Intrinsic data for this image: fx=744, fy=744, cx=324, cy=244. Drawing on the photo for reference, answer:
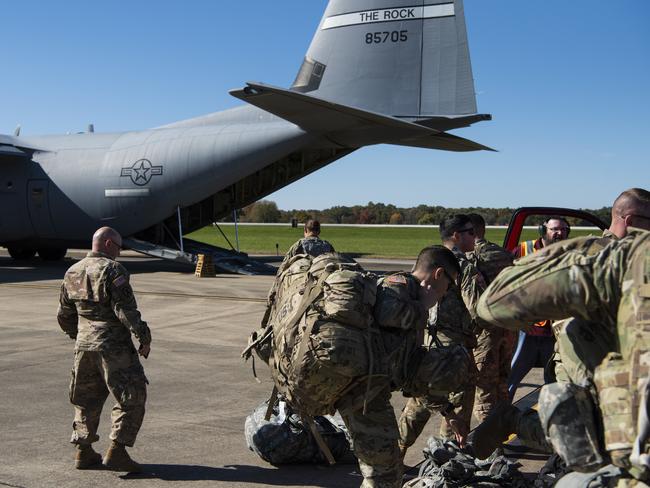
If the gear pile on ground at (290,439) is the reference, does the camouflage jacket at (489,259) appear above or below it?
above

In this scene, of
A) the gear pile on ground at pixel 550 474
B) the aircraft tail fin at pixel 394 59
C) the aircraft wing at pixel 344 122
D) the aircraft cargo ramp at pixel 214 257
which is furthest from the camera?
the aircraft cargo ramp at pixel 214 257

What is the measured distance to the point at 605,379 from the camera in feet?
9.29

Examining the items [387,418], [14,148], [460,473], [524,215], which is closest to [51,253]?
[14,148]

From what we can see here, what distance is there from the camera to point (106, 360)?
5805 mm

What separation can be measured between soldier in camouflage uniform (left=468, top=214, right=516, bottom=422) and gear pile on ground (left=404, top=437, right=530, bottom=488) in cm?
130

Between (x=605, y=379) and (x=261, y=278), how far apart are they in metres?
18.7

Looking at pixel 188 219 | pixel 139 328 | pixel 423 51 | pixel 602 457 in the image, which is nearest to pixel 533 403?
pixel 139 328

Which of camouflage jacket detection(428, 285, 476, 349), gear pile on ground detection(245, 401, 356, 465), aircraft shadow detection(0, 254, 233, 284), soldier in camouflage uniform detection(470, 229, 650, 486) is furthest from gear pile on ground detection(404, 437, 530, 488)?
aircraft shadow detection(0, 254, 233, 284)

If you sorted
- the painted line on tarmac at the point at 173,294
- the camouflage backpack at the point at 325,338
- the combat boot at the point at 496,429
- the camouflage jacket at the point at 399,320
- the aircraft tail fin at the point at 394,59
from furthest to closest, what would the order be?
1. the aircraft tail fin at the point at 394,59
2. the painted line on tarmac at the point at 173,294
3. the camouflage jacket at the point at 399,320
4. the camouflage backpack at the point at 325,338
5. the combat boot at the point at 496,429

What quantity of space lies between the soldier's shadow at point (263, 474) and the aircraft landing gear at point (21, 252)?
2278 cm

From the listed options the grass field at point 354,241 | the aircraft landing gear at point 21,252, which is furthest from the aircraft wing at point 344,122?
the grass field at point 354,241

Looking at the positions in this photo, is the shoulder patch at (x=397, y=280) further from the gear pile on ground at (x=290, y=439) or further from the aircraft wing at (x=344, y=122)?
the aircraft wing at (x=344, y=122)

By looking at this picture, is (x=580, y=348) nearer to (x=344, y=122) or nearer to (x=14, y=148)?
(x=344, y=122)

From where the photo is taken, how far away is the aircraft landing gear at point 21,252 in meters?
26.8
